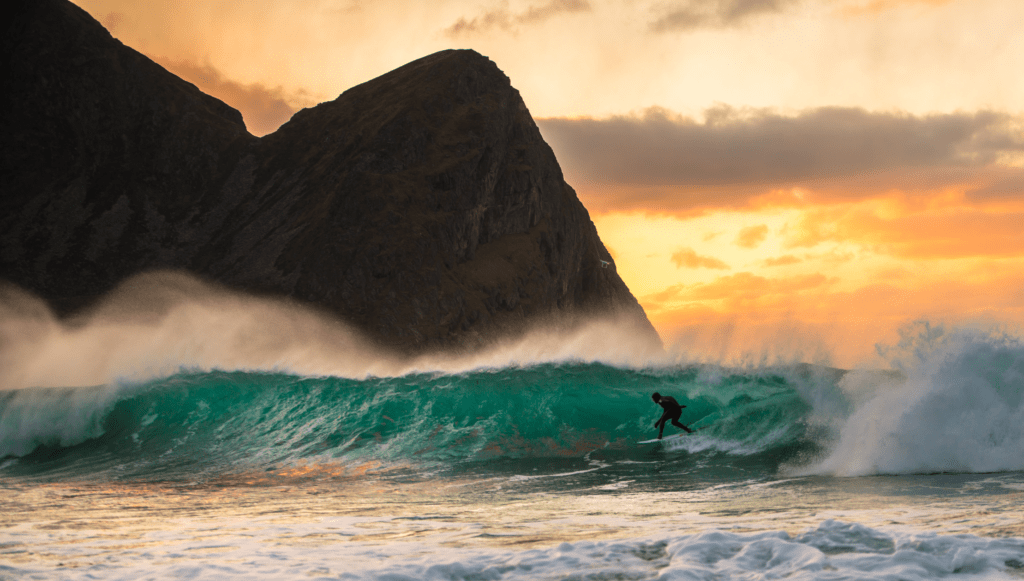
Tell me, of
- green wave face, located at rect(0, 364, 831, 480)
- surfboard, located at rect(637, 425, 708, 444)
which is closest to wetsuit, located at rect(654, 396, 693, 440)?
surfboard, located at rect(637, 425, 708, 444)

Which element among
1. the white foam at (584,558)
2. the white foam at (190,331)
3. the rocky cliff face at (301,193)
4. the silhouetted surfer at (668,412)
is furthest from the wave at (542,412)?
the rocky cliff face at (301,193)

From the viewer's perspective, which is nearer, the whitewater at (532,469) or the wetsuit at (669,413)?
the whitewater at (532,469)

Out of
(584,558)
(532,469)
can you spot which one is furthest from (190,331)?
(584,558)

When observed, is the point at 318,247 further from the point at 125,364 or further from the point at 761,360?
the point at 761,360

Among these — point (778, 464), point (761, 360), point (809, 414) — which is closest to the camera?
point (778, 464)

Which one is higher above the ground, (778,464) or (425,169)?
(425,169)

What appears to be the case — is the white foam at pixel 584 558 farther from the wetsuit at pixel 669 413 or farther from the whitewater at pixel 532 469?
the wetsuit at pixel 669 413

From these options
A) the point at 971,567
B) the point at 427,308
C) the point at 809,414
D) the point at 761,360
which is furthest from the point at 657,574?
the point at 427,308
